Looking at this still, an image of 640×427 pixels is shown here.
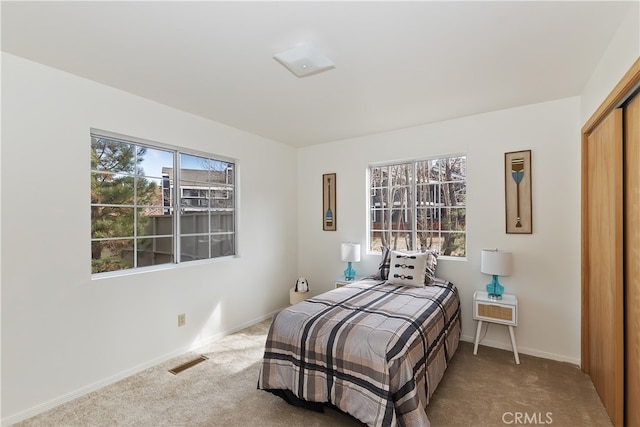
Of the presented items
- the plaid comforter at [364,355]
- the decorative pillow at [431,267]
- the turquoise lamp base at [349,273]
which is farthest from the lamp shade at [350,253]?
the plaid comforter at [364,355]

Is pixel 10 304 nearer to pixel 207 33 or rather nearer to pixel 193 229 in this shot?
pixel 193 229

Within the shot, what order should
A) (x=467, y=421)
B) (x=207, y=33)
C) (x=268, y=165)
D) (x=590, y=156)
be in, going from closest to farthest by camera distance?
(x=207, y=33) → (x=467, y=421) → (x=590, y=156) → (x=268, y=165)

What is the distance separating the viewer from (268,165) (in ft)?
14.2

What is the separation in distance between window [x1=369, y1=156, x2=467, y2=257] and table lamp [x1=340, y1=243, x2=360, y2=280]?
31 centimetres

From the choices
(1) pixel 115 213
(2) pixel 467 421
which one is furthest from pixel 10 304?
(2) pixel 467 421

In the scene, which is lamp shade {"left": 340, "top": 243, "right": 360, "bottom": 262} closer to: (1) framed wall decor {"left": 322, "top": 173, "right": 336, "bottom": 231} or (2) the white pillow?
(1) framed wall decor {"left": 322, "top": 173, "right": 336, "bottom": 231}

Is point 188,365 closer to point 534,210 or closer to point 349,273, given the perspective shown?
point 349,273

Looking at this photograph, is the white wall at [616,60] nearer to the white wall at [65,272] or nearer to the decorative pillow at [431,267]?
the decorative pillow at [431,267]

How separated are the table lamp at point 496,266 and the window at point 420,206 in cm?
48

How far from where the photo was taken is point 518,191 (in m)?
3.15

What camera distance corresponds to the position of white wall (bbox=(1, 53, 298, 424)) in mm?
2121

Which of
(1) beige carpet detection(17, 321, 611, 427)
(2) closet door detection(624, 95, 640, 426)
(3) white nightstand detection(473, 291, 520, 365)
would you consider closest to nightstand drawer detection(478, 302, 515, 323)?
(3) white nightstand detection(473, 291, 520, 365)

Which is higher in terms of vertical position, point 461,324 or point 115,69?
point 115,69

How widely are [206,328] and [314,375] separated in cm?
183
